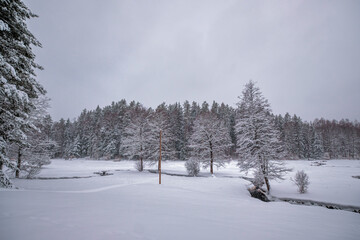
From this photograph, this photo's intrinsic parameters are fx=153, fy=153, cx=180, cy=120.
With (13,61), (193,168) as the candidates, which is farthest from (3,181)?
(193,168)

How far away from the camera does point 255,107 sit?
14.9 meters

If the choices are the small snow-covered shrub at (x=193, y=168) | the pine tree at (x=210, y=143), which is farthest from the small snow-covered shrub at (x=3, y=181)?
the pine tree at (x=210, y=143)

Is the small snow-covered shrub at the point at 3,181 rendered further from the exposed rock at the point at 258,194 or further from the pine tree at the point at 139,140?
the pine tree at the point at 139,140

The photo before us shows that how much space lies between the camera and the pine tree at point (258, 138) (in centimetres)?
1360

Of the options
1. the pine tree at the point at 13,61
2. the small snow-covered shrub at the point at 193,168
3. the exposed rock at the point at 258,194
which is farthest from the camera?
the small snow-covered shrub at the point at 193,168

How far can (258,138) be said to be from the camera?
47.3ft

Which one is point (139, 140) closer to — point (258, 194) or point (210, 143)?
point (210, 143)

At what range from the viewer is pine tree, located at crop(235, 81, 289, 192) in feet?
44.6

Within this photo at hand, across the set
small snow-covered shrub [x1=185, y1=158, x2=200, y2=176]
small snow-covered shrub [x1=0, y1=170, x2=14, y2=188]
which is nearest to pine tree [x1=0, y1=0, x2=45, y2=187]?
small snow-covered shrub [x1=0, y1=170, x2=14, y2=188]

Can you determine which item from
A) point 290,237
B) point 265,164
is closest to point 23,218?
point 290,237

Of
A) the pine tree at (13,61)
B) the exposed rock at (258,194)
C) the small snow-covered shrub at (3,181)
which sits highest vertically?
the pine tree at (13,61)

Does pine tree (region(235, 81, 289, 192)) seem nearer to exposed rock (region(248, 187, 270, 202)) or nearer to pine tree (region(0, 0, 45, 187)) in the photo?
exposed rock (region(248, 187, 270, 202))

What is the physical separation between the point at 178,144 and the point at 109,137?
71.2ft

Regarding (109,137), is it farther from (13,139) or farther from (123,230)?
(123,230)
